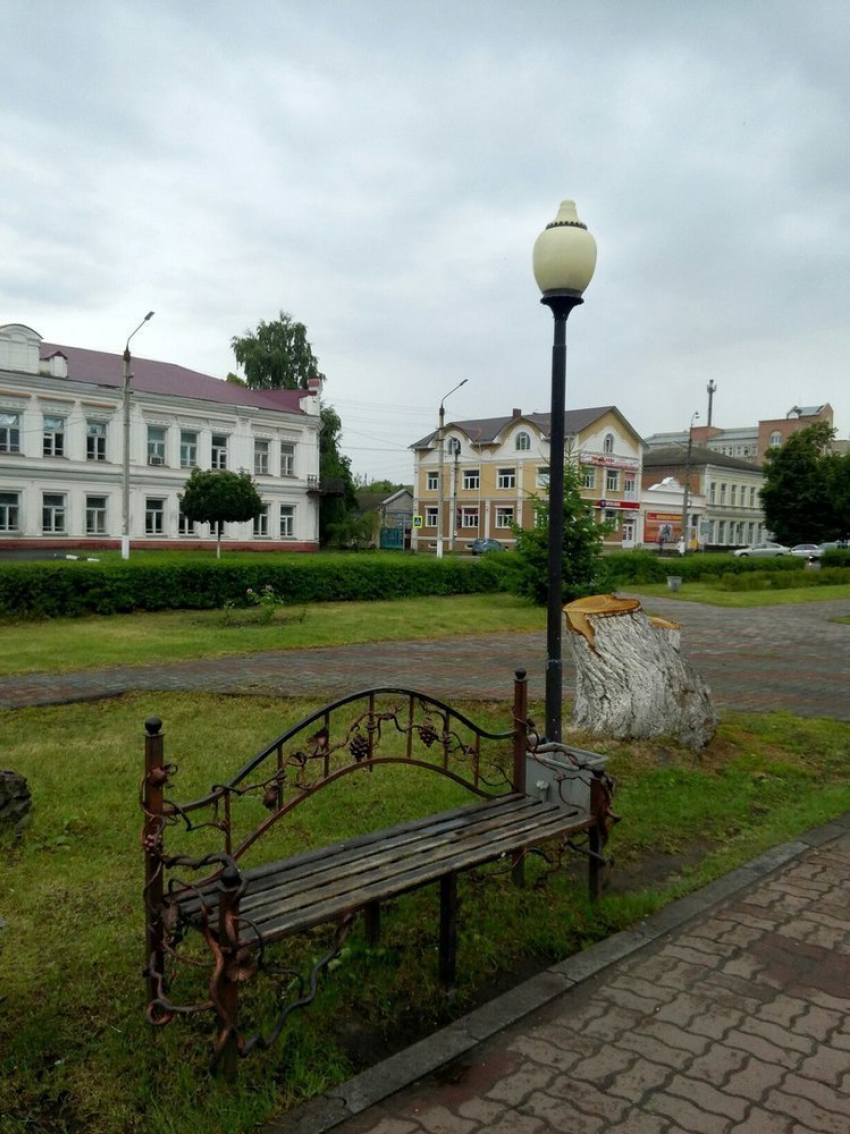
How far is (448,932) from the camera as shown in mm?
3197

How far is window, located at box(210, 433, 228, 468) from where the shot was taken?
4019 centimetres

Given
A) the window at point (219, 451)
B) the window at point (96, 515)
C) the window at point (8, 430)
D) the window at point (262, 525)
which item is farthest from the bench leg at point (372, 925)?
the window at point (262, 525)

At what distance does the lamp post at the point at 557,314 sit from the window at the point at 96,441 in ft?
114

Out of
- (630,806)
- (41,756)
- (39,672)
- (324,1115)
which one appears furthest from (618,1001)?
(39,672)

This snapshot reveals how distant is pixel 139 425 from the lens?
37406 millimetres

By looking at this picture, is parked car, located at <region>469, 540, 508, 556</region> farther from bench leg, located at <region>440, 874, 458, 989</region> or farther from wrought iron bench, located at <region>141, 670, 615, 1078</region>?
bench leg, located at <region>440, 874, 458, 989</region>

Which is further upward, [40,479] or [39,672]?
[40,479]

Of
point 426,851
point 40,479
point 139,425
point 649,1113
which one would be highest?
point 139,425

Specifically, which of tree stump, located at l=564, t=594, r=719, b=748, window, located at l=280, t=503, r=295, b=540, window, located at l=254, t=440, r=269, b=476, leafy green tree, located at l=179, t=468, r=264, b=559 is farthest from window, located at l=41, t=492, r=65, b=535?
tree stump, located at l=564, t=594, r=719, b=748

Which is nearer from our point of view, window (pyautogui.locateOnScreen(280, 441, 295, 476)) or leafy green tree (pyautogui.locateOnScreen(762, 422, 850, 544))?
window (pyautogui.locateOnScreen(280, 441, 295, 476))

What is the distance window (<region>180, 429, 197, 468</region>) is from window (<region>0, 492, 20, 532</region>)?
7208 millimetres

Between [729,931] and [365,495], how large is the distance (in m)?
73.2

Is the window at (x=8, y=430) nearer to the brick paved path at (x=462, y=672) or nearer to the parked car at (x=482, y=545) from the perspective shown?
the parked car at (x=482, y=545)

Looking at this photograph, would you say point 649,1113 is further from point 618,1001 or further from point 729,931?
point 729,931
